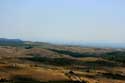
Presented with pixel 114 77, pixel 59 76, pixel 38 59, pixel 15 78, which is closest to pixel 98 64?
pixel 38 59

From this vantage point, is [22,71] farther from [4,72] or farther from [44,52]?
[44,52]

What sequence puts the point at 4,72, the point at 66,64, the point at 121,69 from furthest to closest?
the point at 66,64 → the point at 121,69 → the point at 4,72

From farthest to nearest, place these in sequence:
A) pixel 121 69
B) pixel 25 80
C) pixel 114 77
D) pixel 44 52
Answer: pixel 44 52 → pixel 121 69 → pixel 114 77 → pixel 25 80

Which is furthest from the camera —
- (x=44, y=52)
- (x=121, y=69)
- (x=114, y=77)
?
(x=44, y=52)

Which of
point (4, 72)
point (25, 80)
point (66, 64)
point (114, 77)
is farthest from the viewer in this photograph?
point (66, 64)

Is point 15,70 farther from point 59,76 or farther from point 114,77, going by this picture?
point 114,77

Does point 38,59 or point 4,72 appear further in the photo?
point 38,59

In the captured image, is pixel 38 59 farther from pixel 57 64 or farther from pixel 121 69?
pixel 121 69

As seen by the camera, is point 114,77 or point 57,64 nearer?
point 114,77
